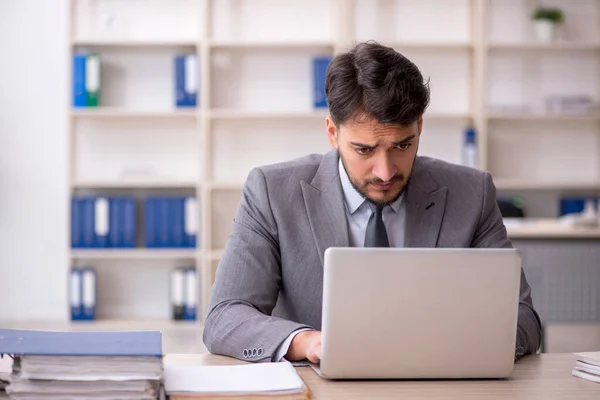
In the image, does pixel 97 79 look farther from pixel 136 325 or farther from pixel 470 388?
pixel 470 388

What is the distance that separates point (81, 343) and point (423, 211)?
926 millimetres

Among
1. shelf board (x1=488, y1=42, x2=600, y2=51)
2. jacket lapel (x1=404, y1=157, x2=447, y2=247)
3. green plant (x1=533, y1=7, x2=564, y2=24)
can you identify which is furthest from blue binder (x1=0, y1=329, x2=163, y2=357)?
green plant (x1=533, y1=7, x2=564, y2=24)

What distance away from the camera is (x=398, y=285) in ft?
4.54

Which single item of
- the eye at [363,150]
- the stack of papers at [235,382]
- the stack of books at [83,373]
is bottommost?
the stack of papers at [235,382]

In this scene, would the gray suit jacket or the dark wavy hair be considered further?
the gray suit jacket

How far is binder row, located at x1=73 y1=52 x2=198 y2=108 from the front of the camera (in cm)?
495

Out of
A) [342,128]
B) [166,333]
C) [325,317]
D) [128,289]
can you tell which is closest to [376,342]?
[325,317]

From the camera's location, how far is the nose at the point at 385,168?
6.03 ft

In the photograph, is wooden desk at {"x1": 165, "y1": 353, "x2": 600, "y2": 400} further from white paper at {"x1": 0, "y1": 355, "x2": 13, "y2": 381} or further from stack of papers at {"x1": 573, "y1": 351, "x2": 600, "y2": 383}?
white paper at {"x1": 0, "y1": 355, "x2": 13, "y2": 381}

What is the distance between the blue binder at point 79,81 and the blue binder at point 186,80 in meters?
0.52

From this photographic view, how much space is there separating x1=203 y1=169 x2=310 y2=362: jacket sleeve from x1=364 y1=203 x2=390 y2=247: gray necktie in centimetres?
22

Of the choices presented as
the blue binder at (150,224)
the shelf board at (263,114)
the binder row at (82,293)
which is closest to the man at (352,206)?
the shelf board at (263,114)

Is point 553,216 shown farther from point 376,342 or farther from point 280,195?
point 376,342

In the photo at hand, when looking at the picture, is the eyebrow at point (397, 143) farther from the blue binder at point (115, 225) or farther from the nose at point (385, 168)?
the blue binder at point (115, 225)
